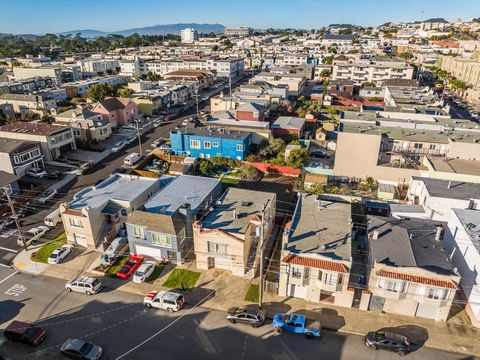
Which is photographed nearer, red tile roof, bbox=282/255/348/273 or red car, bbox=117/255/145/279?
red tile roof, bbox=282/255/348/273

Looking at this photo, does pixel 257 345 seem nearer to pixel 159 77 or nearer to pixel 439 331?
pixel 439 331

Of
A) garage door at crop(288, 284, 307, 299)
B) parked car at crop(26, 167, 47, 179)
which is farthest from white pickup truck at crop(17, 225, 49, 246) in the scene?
garage door at crop(288, 284, 307, 299)

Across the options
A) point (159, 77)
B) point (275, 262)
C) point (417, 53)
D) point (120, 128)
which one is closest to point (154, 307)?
point (275, 262)

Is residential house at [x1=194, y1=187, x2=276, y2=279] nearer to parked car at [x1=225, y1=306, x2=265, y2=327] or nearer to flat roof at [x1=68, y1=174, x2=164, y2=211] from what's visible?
parked car at [x1=225, y1=306, x2=265, y2=327]

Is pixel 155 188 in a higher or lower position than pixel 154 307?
higher

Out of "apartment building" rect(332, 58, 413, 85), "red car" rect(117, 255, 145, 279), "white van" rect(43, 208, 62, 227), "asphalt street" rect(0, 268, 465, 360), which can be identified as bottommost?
"asphalt street" rect(0, 268, 465, 360)

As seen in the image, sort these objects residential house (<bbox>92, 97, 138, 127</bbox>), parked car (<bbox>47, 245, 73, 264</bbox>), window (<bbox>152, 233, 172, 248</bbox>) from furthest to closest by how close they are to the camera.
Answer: residential house (<bbox>92, 97, 138, 127</bbox>)
parked car (<bbox>47, 245, 73, 264</bbox>)
window (<bbox>152, 233, 172, 248</bbox>)
